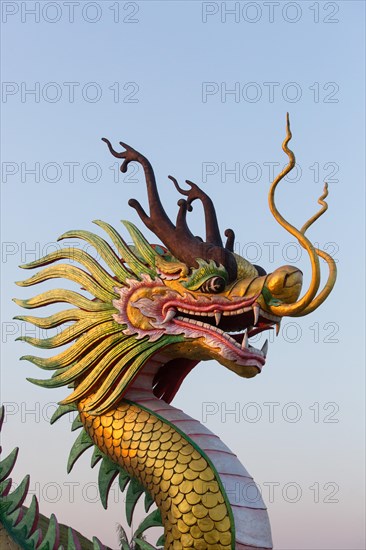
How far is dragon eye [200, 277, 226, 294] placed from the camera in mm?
6023

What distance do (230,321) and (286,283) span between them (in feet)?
1.69

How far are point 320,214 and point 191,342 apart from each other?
50.8 inches

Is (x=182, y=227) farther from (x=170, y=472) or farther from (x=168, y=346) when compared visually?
(x=170, y=472)

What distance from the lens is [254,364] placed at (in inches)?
237

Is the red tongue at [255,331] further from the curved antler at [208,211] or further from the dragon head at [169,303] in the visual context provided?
the curved antler at [208,211]

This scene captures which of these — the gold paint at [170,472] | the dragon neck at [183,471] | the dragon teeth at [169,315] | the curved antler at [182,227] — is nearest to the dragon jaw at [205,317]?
the dragon teeth at [169,315]

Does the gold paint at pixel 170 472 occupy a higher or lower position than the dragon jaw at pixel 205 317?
lower

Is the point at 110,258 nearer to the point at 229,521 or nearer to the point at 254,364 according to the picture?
the point at 254,364

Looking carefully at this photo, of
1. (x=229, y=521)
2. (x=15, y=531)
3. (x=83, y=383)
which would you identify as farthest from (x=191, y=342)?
(x=15, y=531)

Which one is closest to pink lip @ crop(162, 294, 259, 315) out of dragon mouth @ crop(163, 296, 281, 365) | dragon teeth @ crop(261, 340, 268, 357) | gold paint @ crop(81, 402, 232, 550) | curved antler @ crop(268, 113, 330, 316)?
dragon mouth @ crop(163, 296, 281, 365)

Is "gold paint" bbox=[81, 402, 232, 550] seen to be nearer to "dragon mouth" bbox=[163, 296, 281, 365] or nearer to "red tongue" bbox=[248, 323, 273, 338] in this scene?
"dragon mouth" bbox=[163, 296, 281, 365]

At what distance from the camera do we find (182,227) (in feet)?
20.6

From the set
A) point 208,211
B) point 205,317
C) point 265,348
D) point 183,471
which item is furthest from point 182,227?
point 183,471

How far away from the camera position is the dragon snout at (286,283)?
19.3 ft
